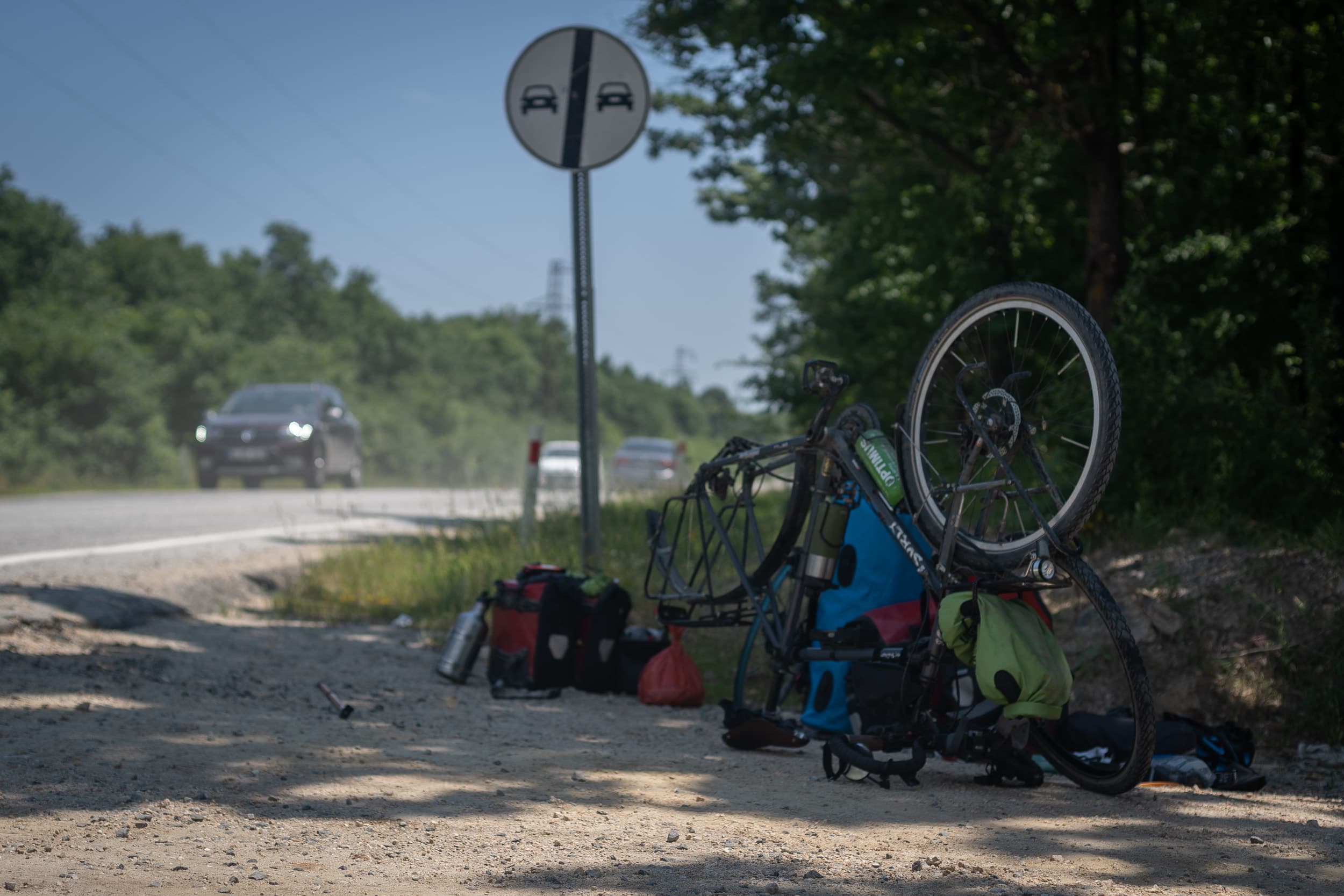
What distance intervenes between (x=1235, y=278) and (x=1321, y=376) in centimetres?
233

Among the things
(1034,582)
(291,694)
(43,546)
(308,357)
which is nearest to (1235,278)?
(1034,582)

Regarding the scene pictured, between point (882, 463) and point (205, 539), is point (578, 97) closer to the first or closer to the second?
point (882, 463)

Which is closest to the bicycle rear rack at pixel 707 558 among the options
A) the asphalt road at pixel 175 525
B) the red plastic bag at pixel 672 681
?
the red plastic bag at pixel 672 681

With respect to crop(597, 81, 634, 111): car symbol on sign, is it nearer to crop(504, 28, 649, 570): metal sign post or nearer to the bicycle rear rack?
crop(504, 28, 649, 570): metal sign post

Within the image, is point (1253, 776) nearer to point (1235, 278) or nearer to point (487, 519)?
point (1235, 278)

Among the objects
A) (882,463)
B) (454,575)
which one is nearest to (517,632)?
(882,463)

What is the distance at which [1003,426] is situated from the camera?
3.83m

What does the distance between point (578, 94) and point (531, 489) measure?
3.88m

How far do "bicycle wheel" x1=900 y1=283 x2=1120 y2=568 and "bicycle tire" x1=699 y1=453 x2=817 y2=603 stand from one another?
20.6 inches

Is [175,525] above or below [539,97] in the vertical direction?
below

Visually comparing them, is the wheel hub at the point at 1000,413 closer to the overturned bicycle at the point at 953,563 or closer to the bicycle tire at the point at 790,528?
the overturned bicycle at the point at 953,563

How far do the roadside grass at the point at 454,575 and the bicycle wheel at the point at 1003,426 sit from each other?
7.78 feet

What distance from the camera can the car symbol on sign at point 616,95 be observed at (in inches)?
268

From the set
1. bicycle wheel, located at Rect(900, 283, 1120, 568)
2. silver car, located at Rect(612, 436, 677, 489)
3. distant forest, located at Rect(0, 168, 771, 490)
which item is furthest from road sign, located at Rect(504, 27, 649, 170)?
silver car, located at Rect(612, 436, 677, 489)
